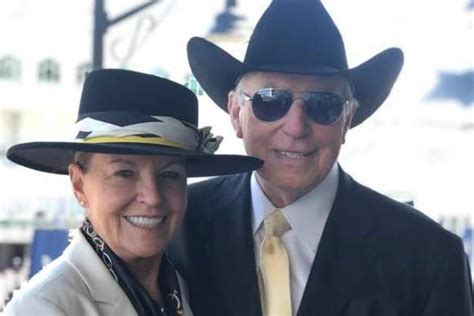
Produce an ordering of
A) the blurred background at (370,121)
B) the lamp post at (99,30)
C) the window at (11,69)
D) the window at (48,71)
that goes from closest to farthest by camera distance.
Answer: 1. the lamp post at (99,30)
2. the blurred background at (370,121)
3. the window at (48,71)
4. the window at (11,69)

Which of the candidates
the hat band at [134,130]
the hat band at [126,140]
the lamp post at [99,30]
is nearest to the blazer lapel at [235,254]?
the hat band at [134,130]

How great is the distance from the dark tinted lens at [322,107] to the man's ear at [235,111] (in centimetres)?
22

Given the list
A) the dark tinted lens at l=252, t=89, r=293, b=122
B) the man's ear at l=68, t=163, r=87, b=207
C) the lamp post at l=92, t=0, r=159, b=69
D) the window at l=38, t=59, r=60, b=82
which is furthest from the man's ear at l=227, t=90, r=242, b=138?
the window at l=38, t=59, r=60, b=82

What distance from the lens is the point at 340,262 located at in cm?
224

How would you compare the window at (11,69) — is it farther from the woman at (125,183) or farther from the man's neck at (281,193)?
the woman at (125,183)

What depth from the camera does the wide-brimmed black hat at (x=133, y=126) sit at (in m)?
1.92

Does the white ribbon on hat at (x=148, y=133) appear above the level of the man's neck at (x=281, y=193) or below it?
above

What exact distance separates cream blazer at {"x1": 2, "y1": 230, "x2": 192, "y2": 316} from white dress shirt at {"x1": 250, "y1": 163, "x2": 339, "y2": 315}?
20.5 inches

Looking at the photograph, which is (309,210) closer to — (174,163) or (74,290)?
(174,163)

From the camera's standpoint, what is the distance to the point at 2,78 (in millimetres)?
24844

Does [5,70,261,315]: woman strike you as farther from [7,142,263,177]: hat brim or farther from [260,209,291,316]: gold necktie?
[260,209,291,316]: gold necktie

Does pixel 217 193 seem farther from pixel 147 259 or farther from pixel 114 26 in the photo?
pixel 114 26

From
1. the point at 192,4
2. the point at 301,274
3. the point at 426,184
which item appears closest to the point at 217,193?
the point at 301,274

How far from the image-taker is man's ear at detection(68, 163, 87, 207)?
1982 mm
